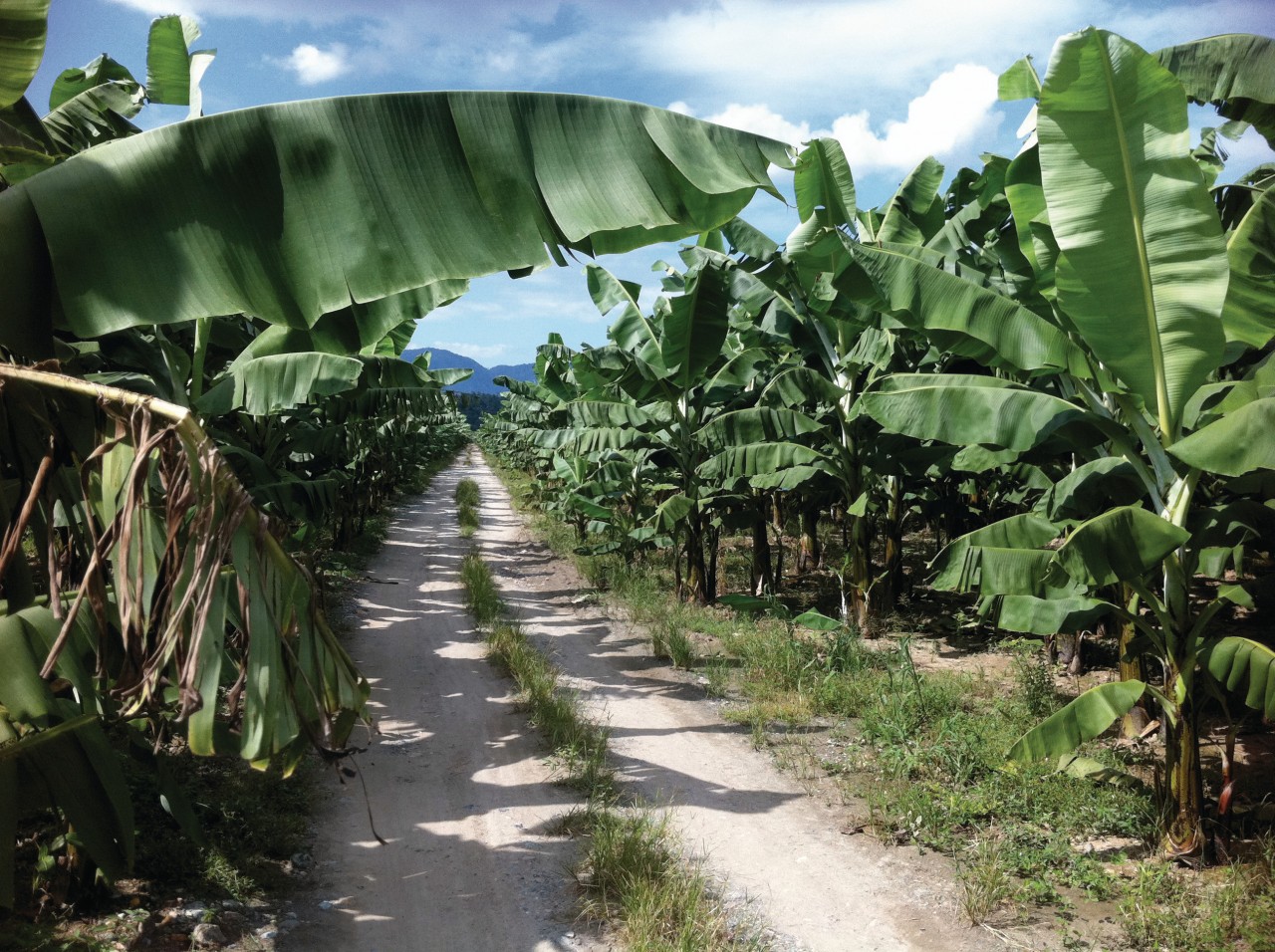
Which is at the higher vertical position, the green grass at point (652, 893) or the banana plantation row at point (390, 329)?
the banana plantation row at point (390, 329)

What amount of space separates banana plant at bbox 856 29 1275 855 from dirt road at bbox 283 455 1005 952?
1.26 metres

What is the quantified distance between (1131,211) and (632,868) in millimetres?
4198

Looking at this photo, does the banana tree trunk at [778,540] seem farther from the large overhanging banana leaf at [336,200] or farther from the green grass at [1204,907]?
the large overhanging banana leaf at [336,200]

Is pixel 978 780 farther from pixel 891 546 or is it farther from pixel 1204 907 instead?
pixel 891 546

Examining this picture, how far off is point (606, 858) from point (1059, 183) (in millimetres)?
4218

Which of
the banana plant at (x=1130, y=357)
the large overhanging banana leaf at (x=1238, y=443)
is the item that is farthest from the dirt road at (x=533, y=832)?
the large overhanging banana leaf at (x=1238, y=443)

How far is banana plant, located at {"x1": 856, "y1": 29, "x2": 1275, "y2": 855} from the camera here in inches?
155

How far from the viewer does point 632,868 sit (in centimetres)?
447

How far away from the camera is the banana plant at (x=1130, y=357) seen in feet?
12.9

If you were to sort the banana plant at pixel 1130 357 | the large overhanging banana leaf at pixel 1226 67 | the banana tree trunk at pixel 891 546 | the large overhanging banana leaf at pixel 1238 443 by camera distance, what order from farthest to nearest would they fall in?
the banana tree trunk at pixel 891 546 < the large overhanging banana leaf at pixel 1226 67 < the banana plant at pixel 1130 357 < the large overhanging banana leaf at pixel 1238 443

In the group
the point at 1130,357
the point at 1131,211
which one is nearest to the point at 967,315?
the point at 1130,357

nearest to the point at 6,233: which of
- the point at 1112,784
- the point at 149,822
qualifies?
the point at 149,822

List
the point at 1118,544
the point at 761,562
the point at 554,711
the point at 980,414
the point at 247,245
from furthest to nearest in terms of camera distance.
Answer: the point at 761,562 → the point at 554,711 → the point at 980,414 → the point at 1118,544 → the point at 247,245

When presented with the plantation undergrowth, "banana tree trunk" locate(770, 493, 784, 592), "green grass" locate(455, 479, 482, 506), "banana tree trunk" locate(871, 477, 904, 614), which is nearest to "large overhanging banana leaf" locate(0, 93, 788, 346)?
the plantation undergrowth
